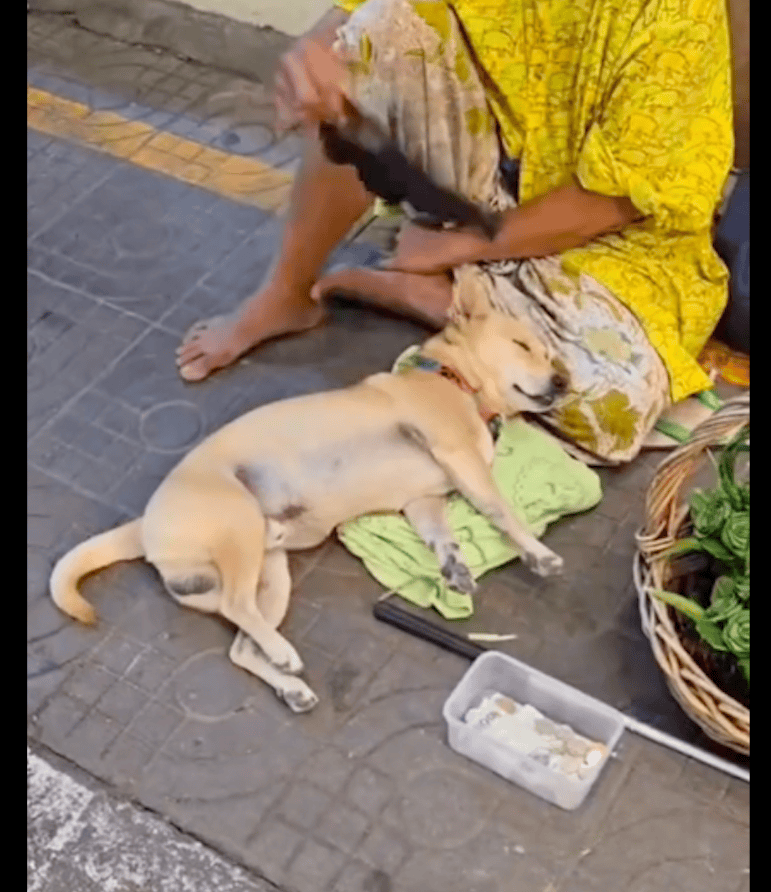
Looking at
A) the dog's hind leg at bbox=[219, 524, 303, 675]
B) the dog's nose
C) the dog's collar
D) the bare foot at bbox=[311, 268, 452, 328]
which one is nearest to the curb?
the bare foot at bbox=[311, 268, 452, 328]

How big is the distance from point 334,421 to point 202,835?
69 centimetres

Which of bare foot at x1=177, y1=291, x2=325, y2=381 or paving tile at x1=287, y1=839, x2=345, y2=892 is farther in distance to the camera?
bare foot at x1=177, y1=291, x2=325, y2=381

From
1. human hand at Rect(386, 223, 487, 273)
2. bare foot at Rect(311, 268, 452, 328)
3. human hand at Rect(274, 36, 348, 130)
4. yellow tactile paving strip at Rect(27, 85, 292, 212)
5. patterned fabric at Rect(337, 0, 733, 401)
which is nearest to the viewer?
patterned fabric at Rect(337, 0, 733, 401)

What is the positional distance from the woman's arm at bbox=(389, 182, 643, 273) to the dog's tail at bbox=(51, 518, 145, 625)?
2.47 ft

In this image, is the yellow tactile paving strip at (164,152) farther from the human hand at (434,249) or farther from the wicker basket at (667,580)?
the wicker basket at (667,580)

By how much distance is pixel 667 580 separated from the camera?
6.10 feet

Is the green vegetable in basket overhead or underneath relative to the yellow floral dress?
underneath

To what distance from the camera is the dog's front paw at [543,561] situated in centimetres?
206

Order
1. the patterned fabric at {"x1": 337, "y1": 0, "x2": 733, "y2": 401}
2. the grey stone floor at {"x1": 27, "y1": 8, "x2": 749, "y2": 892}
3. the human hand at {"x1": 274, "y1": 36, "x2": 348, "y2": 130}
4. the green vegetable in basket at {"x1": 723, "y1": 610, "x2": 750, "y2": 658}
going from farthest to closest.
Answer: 1. the human hand at {"x1": 274, "y1": 36, "x2": 348, "y2": 130}
2. the patterned fabric at {"x1": 337, "y1": 0, "x2": 733, "y2": 401}
3. the grey stone floor at {"x1": 27, "y1": 8, "x2": 749, "y2": 892}
4. the green vegetable in basket at {"x1": 723, "y1": 610, "x2": 750, "y2": 658}

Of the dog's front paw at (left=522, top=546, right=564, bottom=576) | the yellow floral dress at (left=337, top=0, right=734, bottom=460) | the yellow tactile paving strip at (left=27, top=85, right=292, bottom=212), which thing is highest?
the yellow floral dress at (left=337, top=0, right=734, bottom=460)

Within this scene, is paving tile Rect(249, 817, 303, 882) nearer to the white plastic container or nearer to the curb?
the white plastic container

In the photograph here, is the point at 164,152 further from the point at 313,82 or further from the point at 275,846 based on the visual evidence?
the point at 275,846

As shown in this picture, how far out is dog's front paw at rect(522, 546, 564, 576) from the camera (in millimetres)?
2061

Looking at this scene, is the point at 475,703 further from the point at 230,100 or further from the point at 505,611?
the point at 230,100
